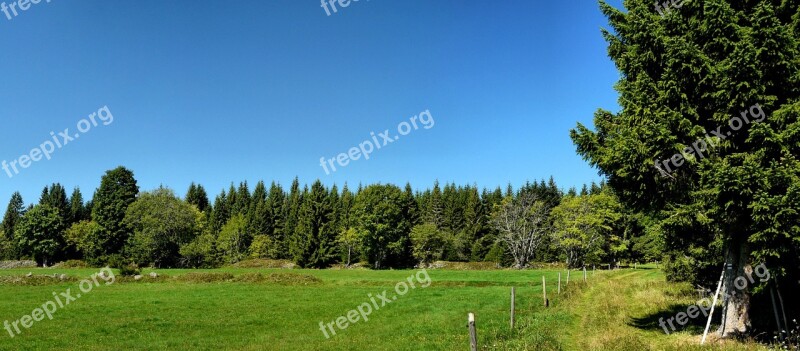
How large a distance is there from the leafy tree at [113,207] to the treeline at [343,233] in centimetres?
18

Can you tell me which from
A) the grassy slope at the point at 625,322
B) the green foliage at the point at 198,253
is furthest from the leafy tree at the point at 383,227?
the grassy slope at the point at 625,322

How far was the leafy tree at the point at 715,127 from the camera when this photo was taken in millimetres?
12117

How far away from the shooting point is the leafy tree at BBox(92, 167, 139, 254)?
85.7 meters

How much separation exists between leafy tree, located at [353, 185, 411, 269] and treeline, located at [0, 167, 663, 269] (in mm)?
193

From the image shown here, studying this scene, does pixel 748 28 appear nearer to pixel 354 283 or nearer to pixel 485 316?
pixel 485 316

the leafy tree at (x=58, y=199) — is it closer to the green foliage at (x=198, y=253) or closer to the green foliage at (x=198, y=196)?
the green foliage at (x=198, y=196)

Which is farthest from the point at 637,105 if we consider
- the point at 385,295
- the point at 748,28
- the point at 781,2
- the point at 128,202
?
the point at 128,202

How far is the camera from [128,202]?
88.4 meters

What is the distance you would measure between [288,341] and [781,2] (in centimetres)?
1988

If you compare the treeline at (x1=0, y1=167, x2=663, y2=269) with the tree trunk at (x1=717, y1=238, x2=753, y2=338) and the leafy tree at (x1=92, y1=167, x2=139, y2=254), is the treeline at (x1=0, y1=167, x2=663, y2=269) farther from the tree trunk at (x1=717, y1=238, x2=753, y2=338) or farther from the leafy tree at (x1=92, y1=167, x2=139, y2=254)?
the tree trunk at (x1=717, y1=238, x2=753, y2=338)

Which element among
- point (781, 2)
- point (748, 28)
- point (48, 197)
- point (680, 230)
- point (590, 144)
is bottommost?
point (680, 230)

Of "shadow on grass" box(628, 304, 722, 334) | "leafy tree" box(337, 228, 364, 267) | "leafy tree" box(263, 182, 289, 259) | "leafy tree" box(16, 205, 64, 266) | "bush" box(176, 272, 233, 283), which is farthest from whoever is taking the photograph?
"leafy tree" box(263, 182, 289, 259)

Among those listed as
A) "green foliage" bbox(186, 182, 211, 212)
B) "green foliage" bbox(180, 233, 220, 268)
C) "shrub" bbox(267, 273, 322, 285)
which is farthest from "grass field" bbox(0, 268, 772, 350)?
"green foliage" bbox(186, 182, 211, 212)

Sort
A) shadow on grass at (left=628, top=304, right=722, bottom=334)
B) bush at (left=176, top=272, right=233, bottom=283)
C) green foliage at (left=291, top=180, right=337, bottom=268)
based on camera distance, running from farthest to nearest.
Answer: green foliage at (left=291, top=180, right=337, bottom=268) < bush at (left=176, top=272, right=233, bottom=283) < shadow on grass at (left=628, top=304, right=722, bottom=334)
